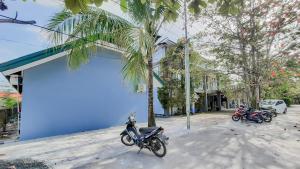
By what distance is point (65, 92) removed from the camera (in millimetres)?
11445

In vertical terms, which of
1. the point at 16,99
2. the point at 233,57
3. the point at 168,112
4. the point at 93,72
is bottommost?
the point at 168,112

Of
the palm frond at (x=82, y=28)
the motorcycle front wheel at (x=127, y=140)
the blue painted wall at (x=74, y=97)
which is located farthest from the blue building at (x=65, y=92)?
the motorcycle front wheel at (x=127, y=140)

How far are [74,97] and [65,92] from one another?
0.55m

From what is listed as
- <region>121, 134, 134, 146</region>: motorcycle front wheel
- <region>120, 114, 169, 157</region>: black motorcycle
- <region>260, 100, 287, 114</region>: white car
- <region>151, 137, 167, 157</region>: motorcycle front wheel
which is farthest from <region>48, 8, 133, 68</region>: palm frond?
<region>260, 100, 287, 114</region>: white car

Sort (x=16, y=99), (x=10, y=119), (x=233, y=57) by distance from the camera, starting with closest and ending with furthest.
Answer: (x=16, y=99)
(x=10, y=119)
(x=233, y=57)

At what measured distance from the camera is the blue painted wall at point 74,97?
33.4 ft

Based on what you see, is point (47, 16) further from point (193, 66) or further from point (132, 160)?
point (193, 66)

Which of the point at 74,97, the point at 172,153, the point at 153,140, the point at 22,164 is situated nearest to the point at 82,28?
the point at 74,97


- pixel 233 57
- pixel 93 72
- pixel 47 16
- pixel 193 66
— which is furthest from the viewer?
pixel 193 66

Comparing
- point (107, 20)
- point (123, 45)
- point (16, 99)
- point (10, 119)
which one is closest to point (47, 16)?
point (107, 20)

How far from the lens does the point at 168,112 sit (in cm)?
2359

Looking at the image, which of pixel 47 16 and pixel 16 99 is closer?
pixel 47 16

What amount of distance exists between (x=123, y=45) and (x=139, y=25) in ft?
3.35

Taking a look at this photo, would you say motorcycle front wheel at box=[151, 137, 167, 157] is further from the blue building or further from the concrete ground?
the blue building
